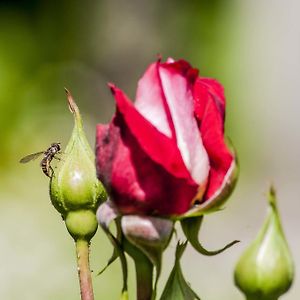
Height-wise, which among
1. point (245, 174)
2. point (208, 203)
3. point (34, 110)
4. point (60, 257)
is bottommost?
point (208, 203)

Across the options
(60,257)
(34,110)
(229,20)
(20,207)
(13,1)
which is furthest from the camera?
(229,20)

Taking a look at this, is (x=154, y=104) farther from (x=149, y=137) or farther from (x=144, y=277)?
(x=144, y=277)

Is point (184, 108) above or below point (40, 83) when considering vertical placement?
below

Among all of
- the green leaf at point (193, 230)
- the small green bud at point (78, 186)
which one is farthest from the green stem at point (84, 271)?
the green leaf at point (193, 230)

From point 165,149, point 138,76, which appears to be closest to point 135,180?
point 165,149

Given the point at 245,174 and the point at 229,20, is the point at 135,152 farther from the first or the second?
the point at 229,20

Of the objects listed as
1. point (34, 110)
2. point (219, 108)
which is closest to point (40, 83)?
point (34, 110)

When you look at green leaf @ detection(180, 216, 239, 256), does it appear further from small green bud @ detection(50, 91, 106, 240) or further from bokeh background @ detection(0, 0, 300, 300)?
bokeh background @ detection(0, 0, 300, 300)
